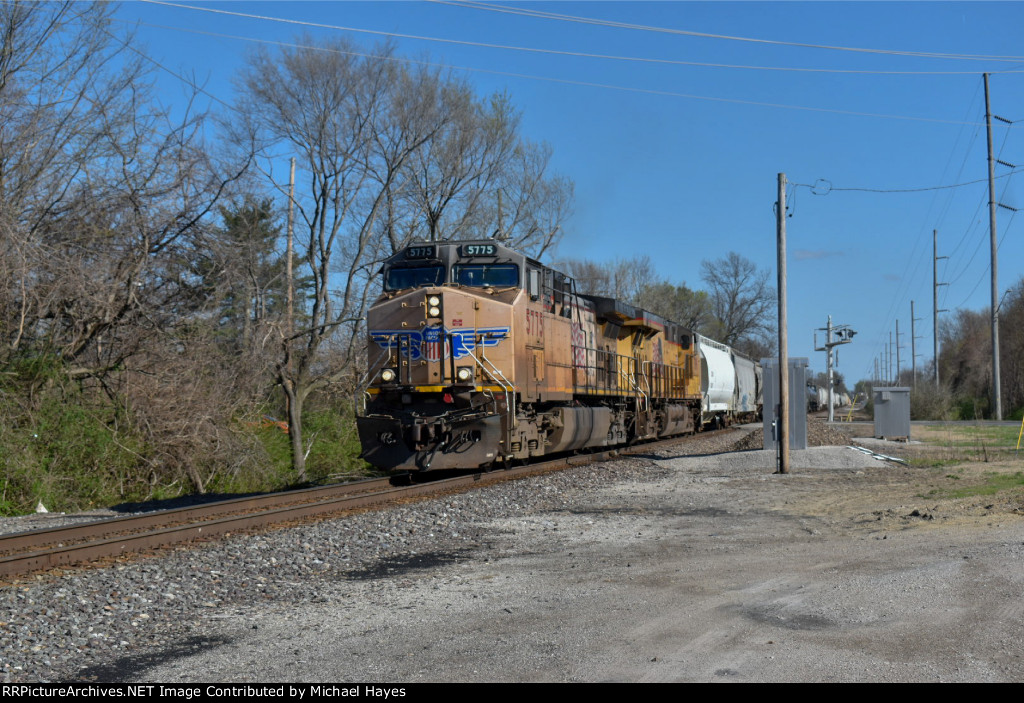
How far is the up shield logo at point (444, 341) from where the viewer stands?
46.0 feet

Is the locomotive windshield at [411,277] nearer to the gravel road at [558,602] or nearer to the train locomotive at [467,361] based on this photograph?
the train locomotive at [467,361]

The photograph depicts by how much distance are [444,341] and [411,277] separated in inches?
63.0

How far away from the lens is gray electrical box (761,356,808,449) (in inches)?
753

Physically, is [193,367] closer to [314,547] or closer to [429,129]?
[314,547]

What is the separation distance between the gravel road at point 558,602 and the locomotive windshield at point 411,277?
4963 mm

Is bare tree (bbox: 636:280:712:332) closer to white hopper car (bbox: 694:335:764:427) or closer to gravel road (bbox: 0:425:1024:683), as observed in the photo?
white hopper car (bbox: 694:335:764:427)

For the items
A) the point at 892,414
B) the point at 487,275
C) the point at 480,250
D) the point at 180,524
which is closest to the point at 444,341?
the point at 487,275

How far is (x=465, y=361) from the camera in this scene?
1412cm

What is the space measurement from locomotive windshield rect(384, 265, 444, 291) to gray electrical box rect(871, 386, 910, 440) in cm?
1525

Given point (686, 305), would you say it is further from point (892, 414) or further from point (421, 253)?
point (421, 253)

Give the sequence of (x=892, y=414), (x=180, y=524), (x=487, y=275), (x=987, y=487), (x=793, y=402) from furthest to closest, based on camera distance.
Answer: (x=892, y=414), (x=793, y=402), (x=487, y=275), (x=987, y=487), (x=180, y=524)

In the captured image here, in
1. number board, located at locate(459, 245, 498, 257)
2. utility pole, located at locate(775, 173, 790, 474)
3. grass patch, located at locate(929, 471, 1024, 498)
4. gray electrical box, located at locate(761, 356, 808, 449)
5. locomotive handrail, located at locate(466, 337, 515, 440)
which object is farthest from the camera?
gray electrical box, located at locate(761, 356, 808, 449)

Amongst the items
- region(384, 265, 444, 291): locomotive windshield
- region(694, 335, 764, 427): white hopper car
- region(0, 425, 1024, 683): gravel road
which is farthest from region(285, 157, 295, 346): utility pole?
region(694, 335, 764, 427): white hopper car

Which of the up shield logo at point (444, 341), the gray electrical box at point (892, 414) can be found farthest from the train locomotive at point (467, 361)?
the gray electrical box at point (892, 414)
